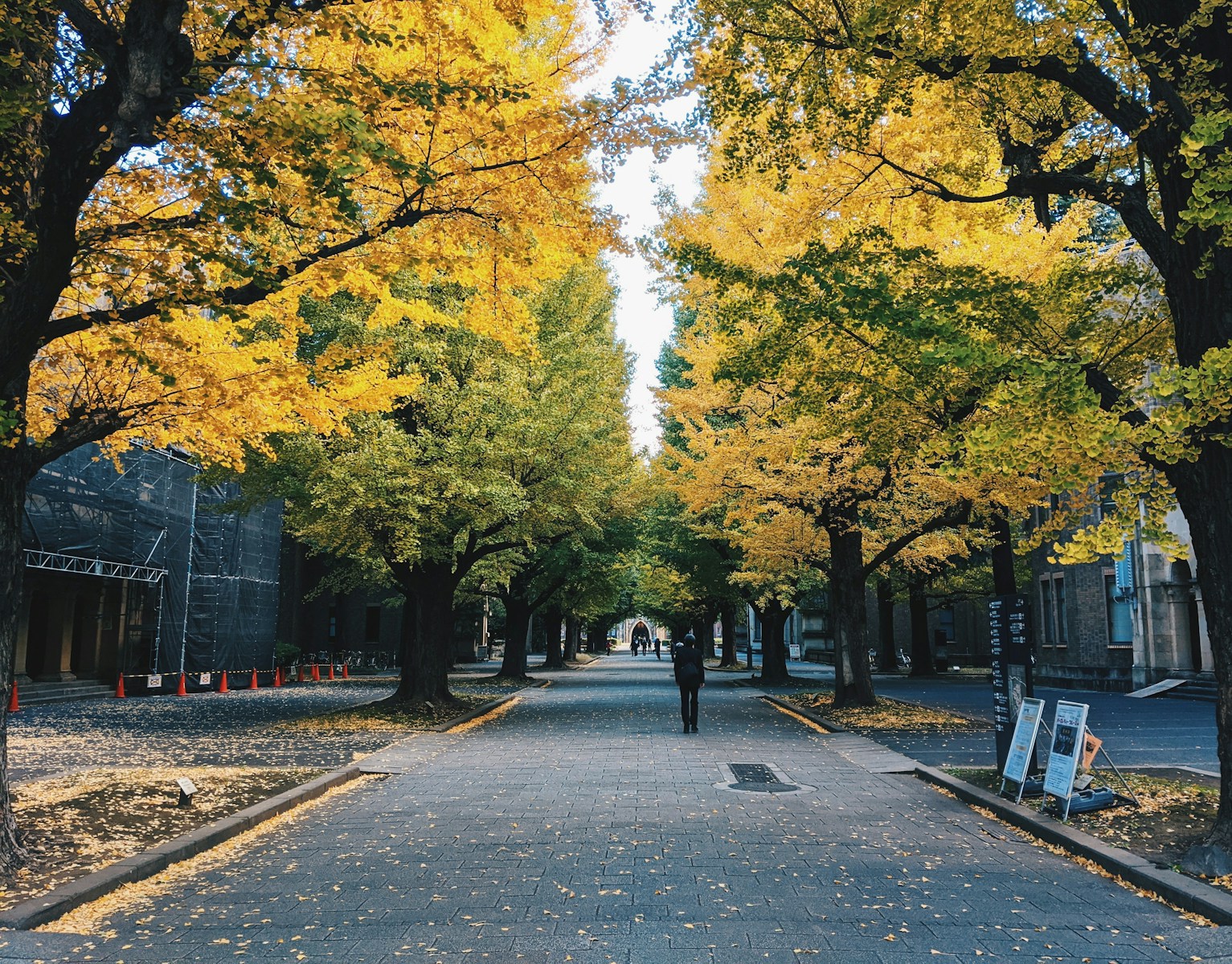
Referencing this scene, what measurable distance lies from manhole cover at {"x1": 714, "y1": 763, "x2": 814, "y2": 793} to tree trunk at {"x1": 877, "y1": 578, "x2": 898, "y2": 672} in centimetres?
2529

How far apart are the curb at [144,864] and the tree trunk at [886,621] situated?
101ft

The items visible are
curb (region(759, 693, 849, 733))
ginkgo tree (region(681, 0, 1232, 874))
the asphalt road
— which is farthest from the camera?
curb (region(759, 693, 849, 733))

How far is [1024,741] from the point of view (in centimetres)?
1031

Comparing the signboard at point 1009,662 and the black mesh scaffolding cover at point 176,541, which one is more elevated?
the black mesh scaffolding cover at point 176,541

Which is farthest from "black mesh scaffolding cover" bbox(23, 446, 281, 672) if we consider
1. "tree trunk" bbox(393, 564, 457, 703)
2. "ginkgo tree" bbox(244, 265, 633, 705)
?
"ginkgo tree" bbox(244, 265, 633, 705)

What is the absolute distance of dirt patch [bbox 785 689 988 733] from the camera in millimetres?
17969

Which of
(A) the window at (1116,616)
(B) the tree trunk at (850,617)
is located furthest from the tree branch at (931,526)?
(A) the window at (1116,616)

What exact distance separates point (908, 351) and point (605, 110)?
159 inches

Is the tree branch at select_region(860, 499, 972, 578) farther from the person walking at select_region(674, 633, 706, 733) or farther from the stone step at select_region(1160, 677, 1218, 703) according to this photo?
the stone step at select_region(1160, 677, 1218, 703)

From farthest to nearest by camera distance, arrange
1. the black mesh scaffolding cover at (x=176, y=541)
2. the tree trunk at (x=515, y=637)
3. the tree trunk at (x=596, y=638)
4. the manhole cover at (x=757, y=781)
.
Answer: the tree trunk at (x=596, y=638)
the tree trunk at (x=515, y=637)
the black mesh scaffolding cover at (x=176, y=541)
the manhole cover at (x=757, y=781)

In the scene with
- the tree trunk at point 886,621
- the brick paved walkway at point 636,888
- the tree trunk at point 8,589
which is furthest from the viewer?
the tree trunk at point 886,621

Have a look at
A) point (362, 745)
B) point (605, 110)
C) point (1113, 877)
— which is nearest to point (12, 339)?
point (605, 110)

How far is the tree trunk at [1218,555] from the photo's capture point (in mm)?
7621

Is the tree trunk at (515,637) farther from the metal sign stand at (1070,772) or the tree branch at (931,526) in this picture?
the metal sign stand at (1070,772)
